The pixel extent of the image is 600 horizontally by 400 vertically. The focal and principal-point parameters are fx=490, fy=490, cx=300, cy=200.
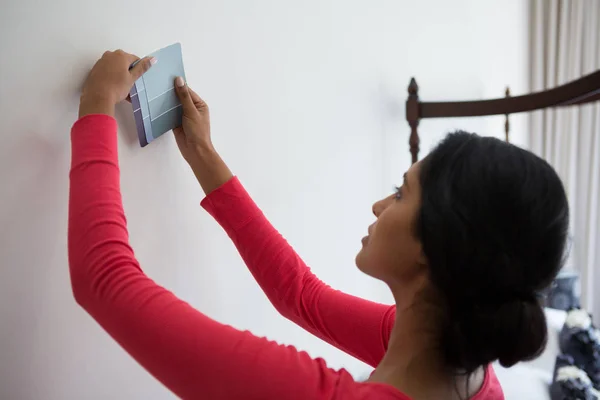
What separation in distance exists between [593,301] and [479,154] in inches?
102

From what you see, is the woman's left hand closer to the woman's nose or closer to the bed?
the woman's nose

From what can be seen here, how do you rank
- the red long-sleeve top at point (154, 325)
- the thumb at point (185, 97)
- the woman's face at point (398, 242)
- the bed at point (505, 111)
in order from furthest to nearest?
the bed at point (505, 111), the thumb at point (185, 97), the woman's face at point (398, 242), the red long-sleeve top at point (154, 325)

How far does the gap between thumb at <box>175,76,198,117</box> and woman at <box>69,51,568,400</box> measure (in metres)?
0.07

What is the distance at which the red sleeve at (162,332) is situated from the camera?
502 millimetres

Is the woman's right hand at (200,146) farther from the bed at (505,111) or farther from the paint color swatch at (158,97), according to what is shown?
the bed at (505,111)

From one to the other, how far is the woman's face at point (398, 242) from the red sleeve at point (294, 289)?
178mm

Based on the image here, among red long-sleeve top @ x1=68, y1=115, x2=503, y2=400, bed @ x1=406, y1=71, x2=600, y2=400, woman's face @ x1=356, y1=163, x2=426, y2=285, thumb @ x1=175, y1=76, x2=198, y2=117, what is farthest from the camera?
bed @ x1=406, y1=71, x2=600, y2=400

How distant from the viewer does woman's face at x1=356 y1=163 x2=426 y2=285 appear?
2.00 ft

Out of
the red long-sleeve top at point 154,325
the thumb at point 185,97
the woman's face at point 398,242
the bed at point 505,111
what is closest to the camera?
the red long-sleeve top at point 154,325

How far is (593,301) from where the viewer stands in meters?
2.66

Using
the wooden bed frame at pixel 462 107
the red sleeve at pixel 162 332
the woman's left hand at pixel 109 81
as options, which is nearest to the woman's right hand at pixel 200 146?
the woman's left hand at pixel 109 81

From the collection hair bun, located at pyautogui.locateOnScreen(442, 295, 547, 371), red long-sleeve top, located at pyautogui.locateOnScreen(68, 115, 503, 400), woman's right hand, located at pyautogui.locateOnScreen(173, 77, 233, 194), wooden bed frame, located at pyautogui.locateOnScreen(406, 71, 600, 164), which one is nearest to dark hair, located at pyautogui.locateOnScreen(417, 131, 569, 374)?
hair bun, located at pyautogui.locateOnScreen(442, 295, 547, 371)

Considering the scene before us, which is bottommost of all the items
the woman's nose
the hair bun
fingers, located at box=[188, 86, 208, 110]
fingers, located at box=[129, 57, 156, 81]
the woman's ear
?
the hair bun

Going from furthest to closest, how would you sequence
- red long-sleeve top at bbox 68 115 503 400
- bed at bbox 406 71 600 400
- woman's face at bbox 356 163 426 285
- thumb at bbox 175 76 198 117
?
bed at bbox 406 71 600 400
thumb at bbox 175 76 198 117
woman's face at bbox 356 163 426 285
red long-sleeve top at bbox 68 115 503 400
